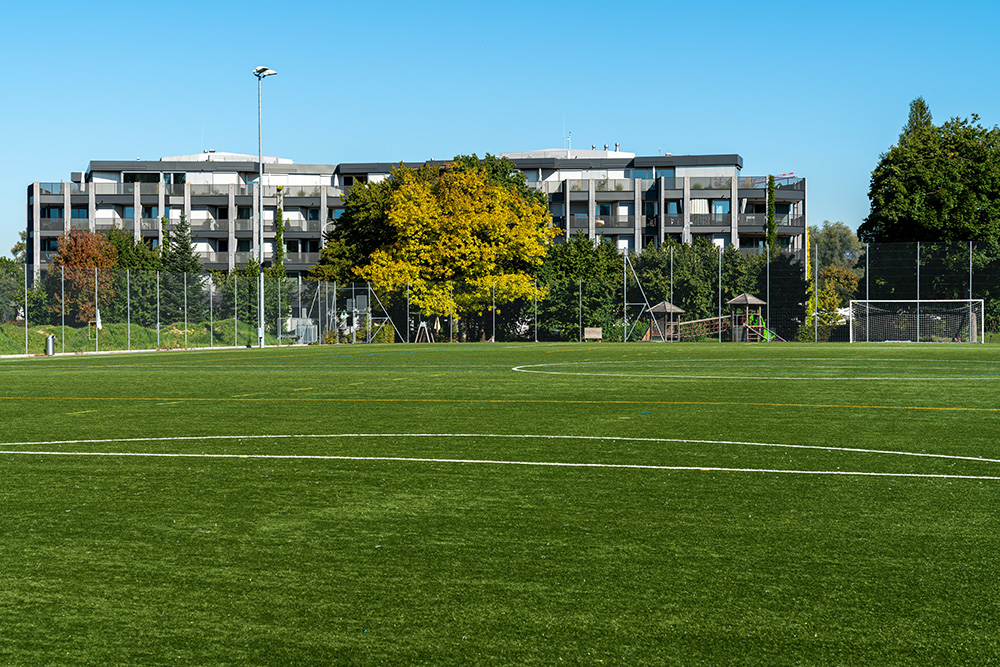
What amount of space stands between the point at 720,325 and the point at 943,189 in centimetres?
1521

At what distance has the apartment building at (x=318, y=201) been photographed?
310 ft

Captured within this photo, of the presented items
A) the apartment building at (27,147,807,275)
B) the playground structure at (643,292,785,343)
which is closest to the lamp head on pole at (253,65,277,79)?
the playground structure at (643,292,785,343)

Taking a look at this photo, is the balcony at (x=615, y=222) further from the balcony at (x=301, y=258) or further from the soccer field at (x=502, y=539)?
the soccer field at (x=502, y=539)

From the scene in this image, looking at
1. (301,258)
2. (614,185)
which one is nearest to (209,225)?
(301,258)

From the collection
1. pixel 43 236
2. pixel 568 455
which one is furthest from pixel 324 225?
pixel 568 455

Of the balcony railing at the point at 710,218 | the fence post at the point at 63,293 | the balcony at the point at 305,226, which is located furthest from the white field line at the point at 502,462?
the balcony at the point at 305,226

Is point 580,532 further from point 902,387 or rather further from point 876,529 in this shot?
point 902,387

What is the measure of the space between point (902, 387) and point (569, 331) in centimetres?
3563

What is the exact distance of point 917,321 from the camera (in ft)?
153

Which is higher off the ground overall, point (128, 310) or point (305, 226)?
point (305, 226)

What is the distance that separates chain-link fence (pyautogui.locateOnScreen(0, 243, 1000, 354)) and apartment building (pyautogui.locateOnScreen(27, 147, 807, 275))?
40568 mm

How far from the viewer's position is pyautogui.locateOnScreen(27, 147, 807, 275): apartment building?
94.5m

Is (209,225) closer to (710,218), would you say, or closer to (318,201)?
(318,201)

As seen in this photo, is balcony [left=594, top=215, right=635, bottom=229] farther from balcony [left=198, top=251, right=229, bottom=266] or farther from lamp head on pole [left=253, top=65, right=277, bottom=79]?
lamp head on pole [left=253, top=65, right=277, bottom=79]
